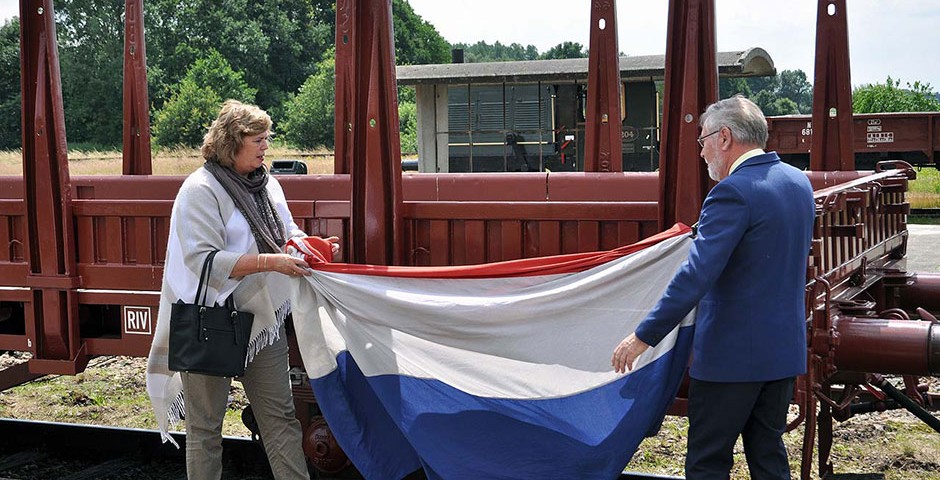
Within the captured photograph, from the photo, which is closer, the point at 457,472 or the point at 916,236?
the point at 457,472

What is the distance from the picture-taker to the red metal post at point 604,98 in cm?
576

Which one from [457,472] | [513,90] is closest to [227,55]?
[513,90]

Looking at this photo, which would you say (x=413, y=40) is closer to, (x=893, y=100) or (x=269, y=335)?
(x=893, y=100)

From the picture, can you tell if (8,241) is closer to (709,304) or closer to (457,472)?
(457,472)

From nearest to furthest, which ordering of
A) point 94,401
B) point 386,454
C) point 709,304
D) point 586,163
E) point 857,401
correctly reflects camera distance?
point 709,304 → point 386,454 → point 586,163 → point 857,401 → point 94,401

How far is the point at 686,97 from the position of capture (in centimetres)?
402

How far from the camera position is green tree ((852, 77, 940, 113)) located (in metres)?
33.4

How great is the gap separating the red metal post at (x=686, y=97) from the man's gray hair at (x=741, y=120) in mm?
638

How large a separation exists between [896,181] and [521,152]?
9.50 meters

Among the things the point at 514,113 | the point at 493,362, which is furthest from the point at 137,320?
the point at 514,113

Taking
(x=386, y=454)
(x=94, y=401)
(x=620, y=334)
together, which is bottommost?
(x=94, y=401)

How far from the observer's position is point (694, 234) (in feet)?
11.8

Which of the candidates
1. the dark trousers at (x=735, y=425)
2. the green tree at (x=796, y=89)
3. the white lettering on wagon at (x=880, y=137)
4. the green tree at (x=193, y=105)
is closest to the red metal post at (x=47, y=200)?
the dark trousers at (x=735, y=425)

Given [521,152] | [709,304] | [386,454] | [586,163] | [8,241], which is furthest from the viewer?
[521,152]
